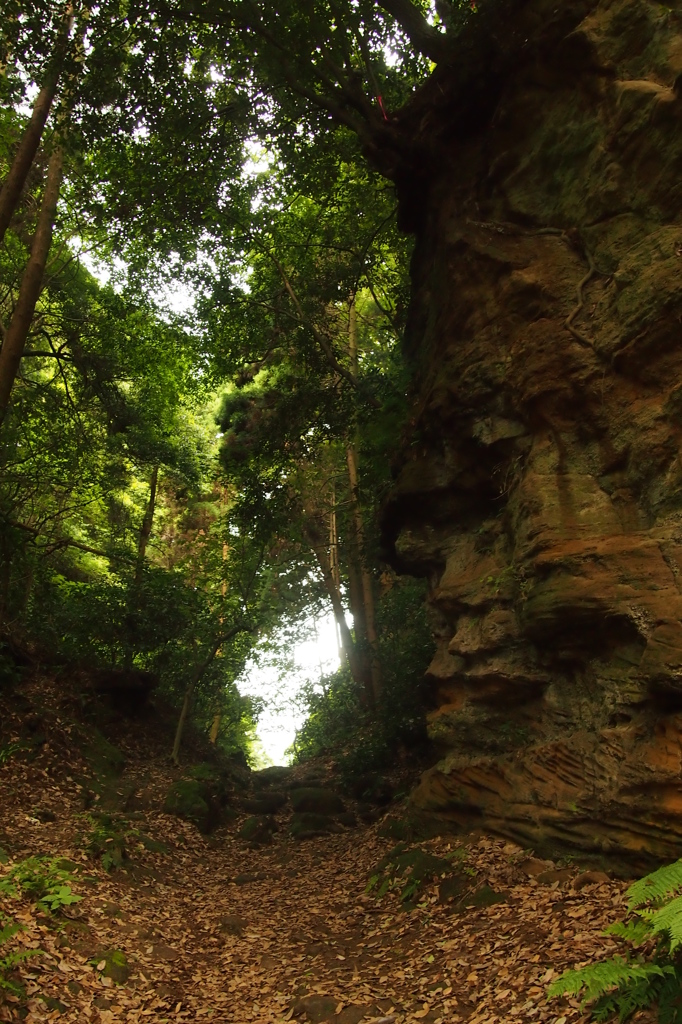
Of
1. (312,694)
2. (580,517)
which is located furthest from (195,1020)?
(312,694)

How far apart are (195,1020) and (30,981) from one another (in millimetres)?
1334

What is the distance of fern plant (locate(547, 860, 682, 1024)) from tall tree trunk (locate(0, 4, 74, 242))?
10.9 metres

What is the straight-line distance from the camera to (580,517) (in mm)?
6883

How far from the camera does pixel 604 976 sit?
3.34m

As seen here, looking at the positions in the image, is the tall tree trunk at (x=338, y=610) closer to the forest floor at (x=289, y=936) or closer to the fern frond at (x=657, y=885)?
the forest floor at (x=289, y=936)

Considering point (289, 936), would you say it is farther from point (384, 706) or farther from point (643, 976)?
point (384, 706)

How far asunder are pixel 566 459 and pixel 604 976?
17.0 ft

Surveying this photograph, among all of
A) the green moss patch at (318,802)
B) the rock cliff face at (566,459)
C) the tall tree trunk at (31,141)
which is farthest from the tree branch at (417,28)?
the green moss patch at (318,802)

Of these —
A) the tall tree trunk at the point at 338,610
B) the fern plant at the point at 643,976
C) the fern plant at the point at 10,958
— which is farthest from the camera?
the tall tree trunk at the point at 338,610

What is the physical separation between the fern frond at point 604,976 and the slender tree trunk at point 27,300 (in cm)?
941

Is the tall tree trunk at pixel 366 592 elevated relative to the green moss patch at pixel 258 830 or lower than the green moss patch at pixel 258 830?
elevated

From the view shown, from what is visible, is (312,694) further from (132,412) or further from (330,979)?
(330,979)

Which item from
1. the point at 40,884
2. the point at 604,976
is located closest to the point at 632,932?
the point at 604,976

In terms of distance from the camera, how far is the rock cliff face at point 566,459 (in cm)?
599
